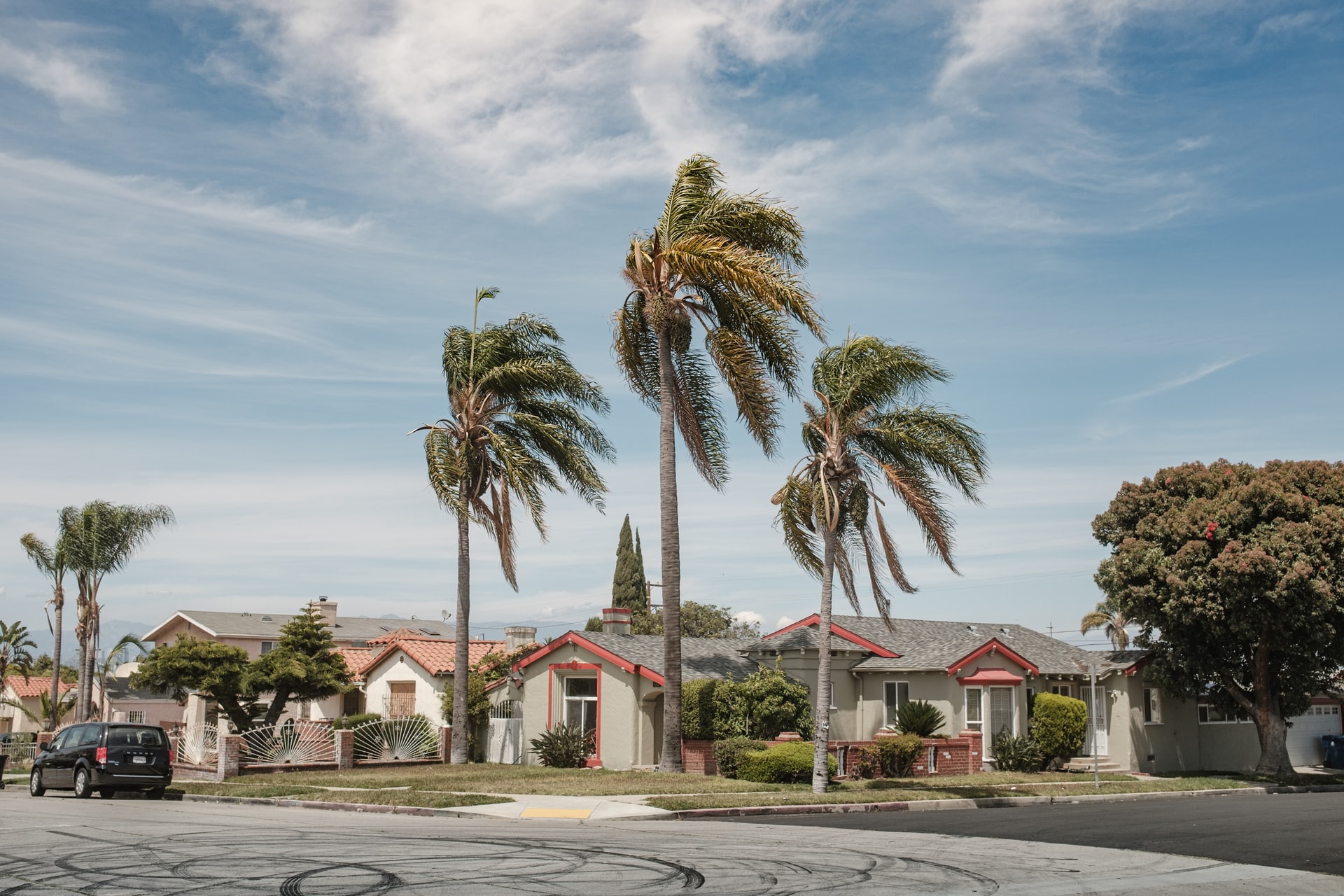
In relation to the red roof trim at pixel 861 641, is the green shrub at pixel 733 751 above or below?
below

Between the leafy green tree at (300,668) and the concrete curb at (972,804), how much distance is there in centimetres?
1682

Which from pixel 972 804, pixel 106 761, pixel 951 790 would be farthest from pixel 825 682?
pixel 106 761

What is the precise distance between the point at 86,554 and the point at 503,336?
25.5 meters

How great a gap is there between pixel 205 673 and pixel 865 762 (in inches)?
714

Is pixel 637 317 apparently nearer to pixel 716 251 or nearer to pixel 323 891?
pixel 716 251

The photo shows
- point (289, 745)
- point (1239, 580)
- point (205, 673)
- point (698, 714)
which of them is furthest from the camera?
point (205, 673)

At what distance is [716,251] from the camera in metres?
24.1

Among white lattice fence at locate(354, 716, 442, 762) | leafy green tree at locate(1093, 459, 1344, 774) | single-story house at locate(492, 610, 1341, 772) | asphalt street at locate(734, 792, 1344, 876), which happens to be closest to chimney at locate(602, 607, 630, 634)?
single-story house at locate(492, 610, 1341, 772)

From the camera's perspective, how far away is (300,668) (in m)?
32.2

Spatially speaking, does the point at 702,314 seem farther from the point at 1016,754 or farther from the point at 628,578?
the point at 628,578

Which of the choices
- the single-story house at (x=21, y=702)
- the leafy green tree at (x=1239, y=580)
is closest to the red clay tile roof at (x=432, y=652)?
the leafy green tree at (x=1239, y=580)

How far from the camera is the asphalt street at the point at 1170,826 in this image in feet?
46.1

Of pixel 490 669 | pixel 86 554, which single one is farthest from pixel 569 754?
pixel 86 554

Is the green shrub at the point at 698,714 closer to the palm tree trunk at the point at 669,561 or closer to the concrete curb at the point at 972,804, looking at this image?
the palm tree trunk at the point at 669,561
